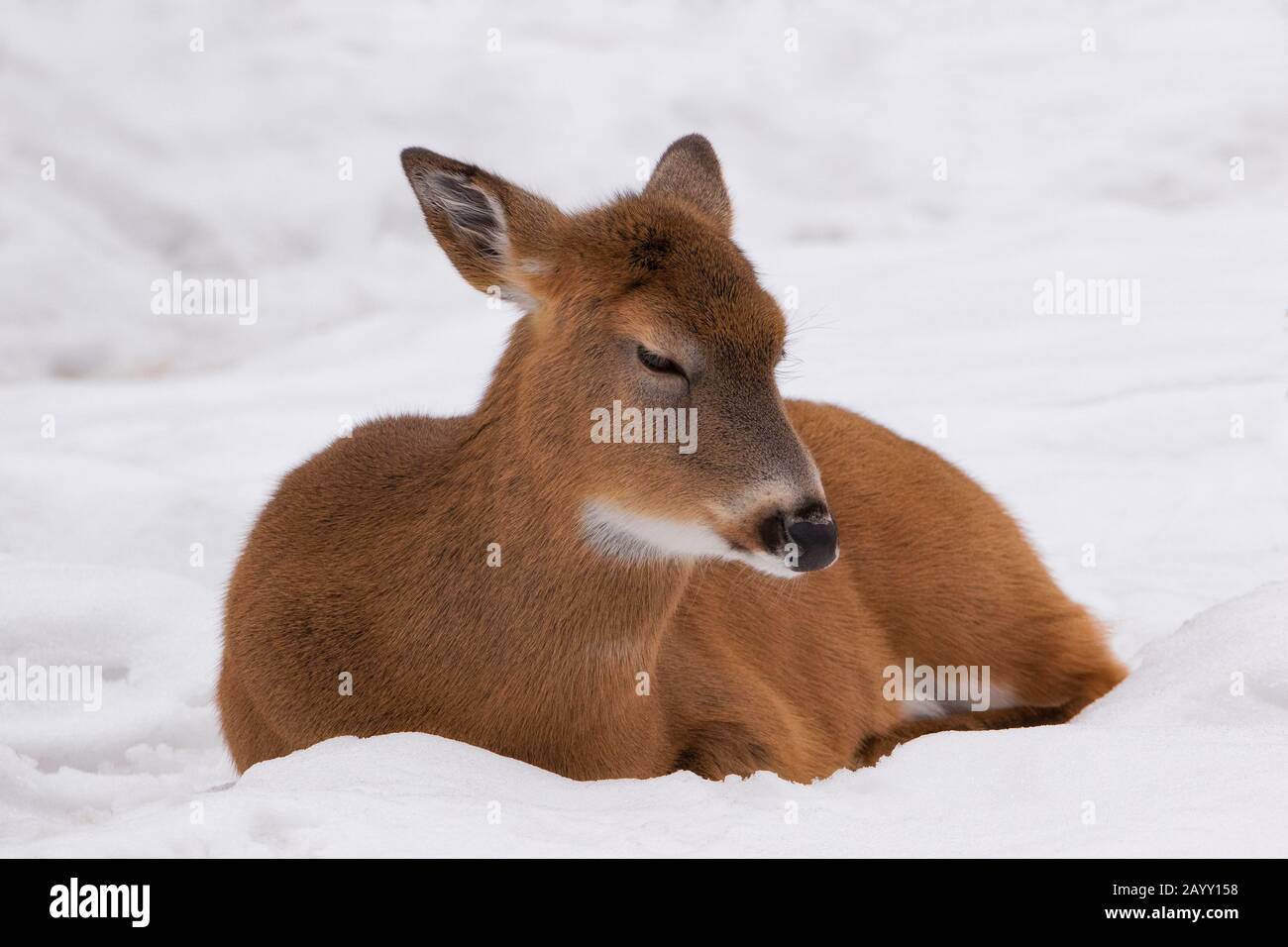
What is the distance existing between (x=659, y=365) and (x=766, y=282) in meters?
6.21

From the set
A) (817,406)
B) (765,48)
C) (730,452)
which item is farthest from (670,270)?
(765,48)

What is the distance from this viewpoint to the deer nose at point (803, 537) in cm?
400

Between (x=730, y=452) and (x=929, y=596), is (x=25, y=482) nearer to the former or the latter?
(x=929, y=596)

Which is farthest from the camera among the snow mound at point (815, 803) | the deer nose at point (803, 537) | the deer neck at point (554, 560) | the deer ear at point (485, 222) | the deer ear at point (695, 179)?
the deer ear at point (695, 179)

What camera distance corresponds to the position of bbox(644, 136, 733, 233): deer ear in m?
5.16

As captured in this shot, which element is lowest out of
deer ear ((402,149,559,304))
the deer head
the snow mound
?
the snow mound

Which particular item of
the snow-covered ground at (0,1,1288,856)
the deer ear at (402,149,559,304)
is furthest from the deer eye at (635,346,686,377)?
the snow-covered ground at (0,1,1288,856)

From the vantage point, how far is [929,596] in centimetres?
639

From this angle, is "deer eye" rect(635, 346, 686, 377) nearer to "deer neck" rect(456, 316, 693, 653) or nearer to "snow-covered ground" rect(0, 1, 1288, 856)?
"deer neck" rect(456, 316, 693, 653)

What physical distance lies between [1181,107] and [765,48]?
3412 millimetres

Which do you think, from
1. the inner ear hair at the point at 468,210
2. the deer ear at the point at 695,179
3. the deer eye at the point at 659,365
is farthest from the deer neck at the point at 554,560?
the deer ear at the point at 695,179

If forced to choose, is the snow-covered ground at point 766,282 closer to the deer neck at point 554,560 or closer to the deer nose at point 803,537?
the deer neck at point 554,560

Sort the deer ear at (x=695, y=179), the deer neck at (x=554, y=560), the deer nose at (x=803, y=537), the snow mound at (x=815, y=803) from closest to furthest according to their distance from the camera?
the snow mound at (x=815, y=803)
the deer nose at (x=803, y=537)
the deer neck at (x=554, y=560)
the deer ear at (x=695, y=179)

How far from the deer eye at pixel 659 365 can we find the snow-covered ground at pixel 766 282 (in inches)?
40.3
